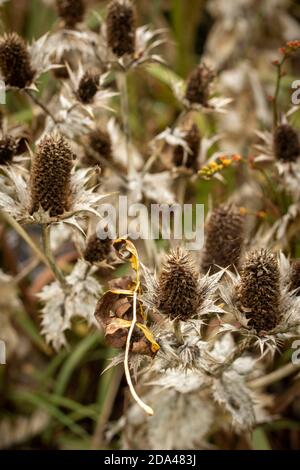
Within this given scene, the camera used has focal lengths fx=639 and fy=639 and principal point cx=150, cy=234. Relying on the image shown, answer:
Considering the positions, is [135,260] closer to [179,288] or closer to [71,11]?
[179,288]

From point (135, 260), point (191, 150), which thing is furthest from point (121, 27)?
point (135, 260)

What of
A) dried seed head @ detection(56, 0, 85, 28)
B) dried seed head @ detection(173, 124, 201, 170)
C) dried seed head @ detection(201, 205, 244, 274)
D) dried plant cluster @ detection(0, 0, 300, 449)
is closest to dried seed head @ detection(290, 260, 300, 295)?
dried plant cluster @ detection(0, 0, 300, 449)

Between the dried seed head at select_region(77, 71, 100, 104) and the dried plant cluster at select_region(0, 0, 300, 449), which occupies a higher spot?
the dried seed head at select_region(77, 71, 100, 104)

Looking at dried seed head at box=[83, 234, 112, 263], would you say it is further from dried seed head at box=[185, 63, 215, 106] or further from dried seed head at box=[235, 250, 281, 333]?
dried seed head at box=[185, 63, 215, 106]

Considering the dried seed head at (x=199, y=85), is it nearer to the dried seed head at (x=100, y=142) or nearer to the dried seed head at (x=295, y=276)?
the dried seed head at (x=100, y=142)

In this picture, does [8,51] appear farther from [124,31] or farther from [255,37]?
[255,37]

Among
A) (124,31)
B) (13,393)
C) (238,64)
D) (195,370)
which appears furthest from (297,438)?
(238,64)

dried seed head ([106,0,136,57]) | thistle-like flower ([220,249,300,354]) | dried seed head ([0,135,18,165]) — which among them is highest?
dried seed head ([106,0,136,57])
